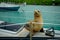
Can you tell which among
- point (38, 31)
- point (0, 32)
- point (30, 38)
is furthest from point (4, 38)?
→ point (38, 31)

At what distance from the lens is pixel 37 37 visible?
1606 mm

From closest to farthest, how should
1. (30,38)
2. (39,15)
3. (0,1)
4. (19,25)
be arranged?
(30,38)
(19,25)
(39,15)
(0,1)

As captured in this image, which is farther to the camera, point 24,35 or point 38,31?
point 38,31

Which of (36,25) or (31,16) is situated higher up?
(36,25)

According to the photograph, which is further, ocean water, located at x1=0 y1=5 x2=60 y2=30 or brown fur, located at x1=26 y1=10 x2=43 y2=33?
ocean water, located at x1=0 y1=5 x2=60 y2=30

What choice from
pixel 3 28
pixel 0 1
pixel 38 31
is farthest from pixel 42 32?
pixel 0 1

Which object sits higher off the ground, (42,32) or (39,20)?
(39,20)

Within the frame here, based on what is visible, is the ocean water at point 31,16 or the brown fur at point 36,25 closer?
the brown fur at point 36,25

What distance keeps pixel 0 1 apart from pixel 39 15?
A: 12.6ft

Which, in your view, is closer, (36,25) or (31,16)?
(36,25)

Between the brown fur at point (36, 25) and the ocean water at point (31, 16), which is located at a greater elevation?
the brown fur at point (36, 25)

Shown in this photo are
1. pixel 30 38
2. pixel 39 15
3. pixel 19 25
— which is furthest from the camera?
pixel 39 15

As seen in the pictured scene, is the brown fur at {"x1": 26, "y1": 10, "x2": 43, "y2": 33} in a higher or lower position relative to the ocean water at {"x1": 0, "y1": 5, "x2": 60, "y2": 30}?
higher

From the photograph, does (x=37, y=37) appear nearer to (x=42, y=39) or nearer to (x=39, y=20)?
(x=42, y=39)
